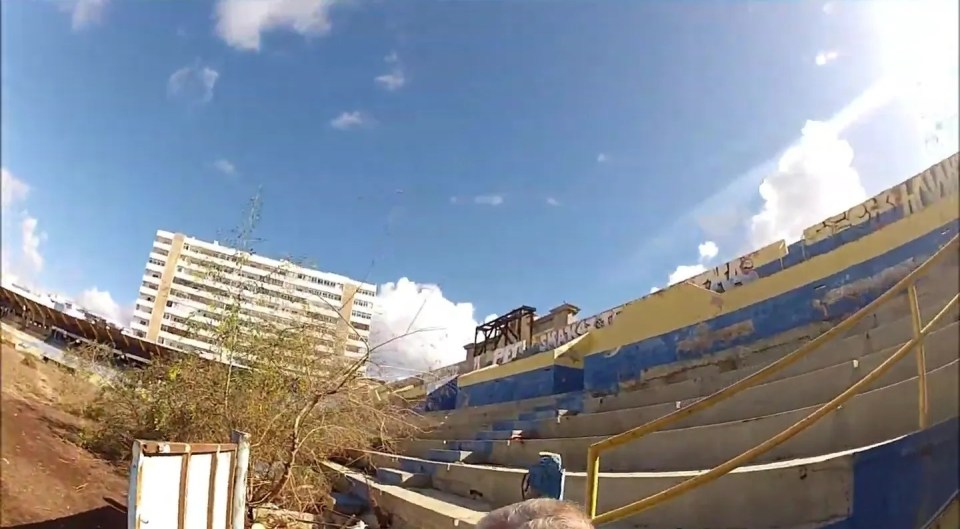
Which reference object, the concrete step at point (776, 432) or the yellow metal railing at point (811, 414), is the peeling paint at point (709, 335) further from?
the yellow metal railing at point (811, 414)

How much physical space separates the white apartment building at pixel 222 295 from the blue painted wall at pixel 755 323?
8.42ft

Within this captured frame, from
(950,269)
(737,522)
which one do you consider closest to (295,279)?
(737,522)

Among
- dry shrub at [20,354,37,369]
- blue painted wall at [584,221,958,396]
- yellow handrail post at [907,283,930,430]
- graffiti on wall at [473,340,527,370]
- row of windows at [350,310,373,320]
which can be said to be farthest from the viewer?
graffiti on wall at [473,340,527,370]

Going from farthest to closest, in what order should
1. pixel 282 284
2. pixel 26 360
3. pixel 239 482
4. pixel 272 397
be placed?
pixel 272 397
pixel 282 284
pixel 26 360
pixel 239 482

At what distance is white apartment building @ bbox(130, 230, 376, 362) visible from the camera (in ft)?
7.14

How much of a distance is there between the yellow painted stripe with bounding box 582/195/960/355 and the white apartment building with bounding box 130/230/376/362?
3.04 metres

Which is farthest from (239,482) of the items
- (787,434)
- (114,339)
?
(114,339)

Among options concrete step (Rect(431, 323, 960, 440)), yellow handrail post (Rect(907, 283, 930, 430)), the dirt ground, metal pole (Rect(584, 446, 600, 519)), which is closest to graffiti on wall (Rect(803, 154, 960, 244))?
yellow handrail post (Rect(907, 283, 930, 430))

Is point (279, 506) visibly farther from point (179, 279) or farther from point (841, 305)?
point (841, 305)

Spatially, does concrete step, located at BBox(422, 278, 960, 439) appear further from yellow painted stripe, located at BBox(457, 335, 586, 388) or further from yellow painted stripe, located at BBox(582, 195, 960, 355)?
yellow painted stripe, located at BBox(457, 335, 586, 388)

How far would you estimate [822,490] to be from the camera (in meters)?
1.89

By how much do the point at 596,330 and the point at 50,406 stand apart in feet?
22.7

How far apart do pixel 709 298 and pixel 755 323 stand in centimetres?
73

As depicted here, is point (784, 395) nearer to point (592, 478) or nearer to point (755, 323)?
point (592, 478)
